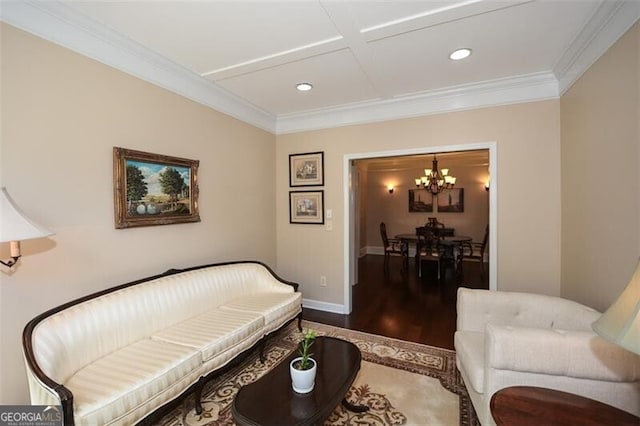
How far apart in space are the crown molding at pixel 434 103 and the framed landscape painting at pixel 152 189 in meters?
1.74

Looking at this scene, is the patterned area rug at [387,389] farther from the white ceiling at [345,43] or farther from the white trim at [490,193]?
the white ceiling at [345,43]

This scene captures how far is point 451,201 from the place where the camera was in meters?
7.73

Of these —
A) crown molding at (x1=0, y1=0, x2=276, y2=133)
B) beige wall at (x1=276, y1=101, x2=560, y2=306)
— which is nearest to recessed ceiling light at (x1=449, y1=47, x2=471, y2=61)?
beige wall at (x1=276, y1=101, x2=560, y2=306)

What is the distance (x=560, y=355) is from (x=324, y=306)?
286 cm

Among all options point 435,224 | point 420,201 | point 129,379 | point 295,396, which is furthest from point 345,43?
point 420,201

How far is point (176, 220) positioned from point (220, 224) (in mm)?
603

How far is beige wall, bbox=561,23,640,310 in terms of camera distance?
5.66ft

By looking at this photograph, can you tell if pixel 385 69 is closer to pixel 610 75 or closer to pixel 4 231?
pixel 610 75

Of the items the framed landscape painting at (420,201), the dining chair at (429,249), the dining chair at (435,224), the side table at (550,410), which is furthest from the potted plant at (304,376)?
the framed landscape painting at (420,201)

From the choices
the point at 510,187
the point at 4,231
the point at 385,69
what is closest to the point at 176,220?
the point at 4,231

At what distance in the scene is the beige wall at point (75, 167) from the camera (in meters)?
1.74

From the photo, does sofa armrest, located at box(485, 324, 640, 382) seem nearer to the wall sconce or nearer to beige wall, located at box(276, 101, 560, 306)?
beige wall, located at box(276, 101, 560, 306)

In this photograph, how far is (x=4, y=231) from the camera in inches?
56.6

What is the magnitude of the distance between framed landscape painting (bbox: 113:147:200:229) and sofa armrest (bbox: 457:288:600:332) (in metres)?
2.65
